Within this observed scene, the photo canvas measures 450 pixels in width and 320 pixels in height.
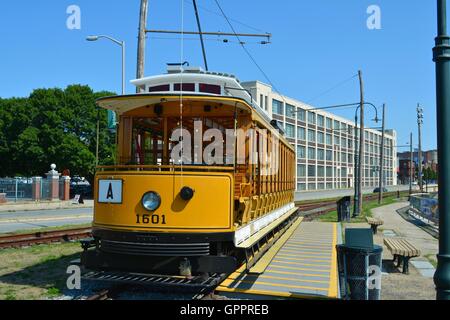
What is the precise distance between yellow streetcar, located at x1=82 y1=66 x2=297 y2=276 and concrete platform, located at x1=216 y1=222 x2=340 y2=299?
44 centimetres

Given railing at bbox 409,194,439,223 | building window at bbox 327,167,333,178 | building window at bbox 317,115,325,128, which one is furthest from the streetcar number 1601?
building window at bbox 327,167,333,178

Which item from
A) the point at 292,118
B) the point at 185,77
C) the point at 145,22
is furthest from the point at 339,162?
the point at 185,77

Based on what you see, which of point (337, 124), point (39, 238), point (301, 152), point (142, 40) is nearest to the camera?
point (39, 238)

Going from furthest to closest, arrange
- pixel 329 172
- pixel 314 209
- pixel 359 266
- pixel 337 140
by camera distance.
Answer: pixel 337 140
pixel 329 172
pixel 314 209
pixel 359 266

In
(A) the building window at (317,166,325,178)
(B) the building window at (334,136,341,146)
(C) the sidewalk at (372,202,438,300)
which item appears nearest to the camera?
(C) the sidewalk at (372,202,438,300)

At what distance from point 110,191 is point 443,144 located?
16.0 ft

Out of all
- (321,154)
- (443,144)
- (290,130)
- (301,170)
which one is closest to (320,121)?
(321,154)

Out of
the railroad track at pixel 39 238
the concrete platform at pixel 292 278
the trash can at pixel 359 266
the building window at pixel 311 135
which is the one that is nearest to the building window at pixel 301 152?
the building window at pixel 311 135

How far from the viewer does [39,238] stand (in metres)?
13.9

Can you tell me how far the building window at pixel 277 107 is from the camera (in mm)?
70812

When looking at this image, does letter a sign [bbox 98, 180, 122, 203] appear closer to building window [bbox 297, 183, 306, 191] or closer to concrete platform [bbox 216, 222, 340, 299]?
concrete platform [bbox 216, 222, 340, 299]

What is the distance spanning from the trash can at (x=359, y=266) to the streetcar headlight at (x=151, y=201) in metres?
2.93

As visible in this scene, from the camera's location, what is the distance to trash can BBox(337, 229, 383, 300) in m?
7.06

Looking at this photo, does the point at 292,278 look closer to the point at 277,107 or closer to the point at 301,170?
the point at 277,107
